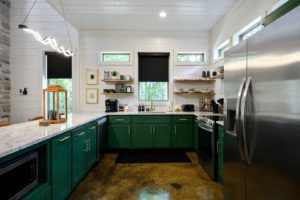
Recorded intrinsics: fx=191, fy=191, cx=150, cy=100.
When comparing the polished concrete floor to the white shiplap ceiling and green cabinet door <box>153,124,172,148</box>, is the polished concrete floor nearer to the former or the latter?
green cabinet door <box>153,124,172,148</box>

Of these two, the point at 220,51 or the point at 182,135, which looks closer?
the point at 182,135

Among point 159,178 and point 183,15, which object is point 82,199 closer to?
point 159,178

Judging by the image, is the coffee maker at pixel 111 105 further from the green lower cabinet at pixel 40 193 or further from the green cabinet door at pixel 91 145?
the green lower cabinet at pixel 40 193

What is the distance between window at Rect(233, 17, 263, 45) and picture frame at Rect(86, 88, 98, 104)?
135 inches

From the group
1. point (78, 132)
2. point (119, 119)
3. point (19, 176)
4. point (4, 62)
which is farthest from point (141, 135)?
point (4, 62)

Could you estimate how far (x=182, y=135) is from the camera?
438cm

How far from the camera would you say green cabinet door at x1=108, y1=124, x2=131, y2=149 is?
170 inches

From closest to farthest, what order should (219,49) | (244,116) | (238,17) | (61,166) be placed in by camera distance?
(244,116) → (61,166) → (238,17) → (219,49)

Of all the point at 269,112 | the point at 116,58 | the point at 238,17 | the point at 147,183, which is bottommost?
the point at 147,183

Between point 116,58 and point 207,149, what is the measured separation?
3.22 m

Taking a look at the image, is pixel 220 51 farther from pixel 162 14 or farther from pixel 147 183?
pixel 147 183

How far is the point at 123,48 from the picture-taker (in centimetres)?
495

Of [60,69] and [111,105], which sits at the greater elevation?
[60,69]

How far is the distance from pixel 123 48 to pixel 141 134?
2.25 metres
